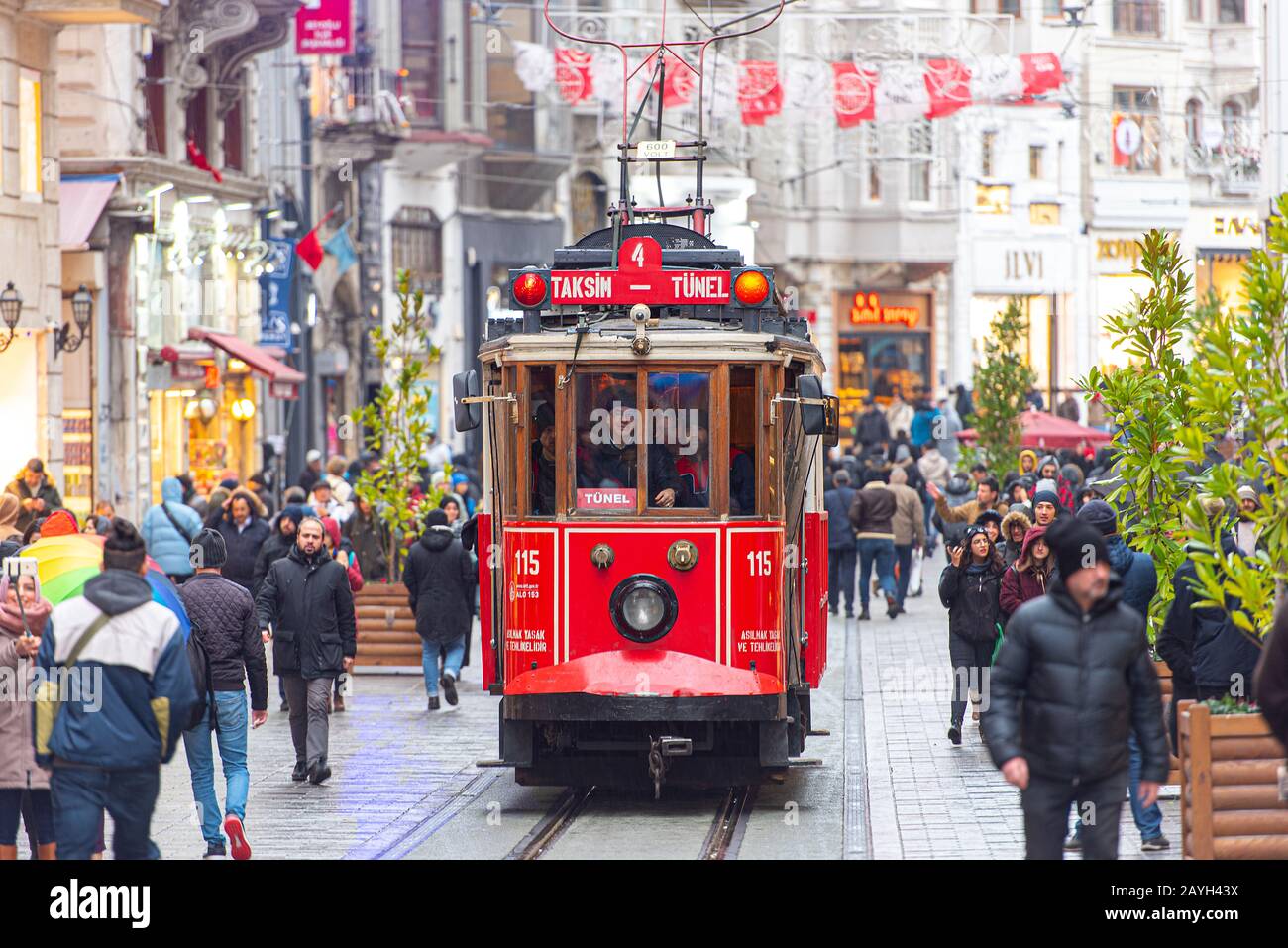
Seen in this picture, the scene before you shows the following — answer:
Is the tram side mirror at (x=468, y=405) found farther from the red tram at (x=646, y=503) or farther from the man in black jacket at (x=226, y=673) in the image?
the man in black jacket at (x=226, y=673)

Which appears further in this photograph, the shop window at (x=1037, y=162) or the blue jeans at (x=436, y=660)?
the shop window at (x=1037, y=162)

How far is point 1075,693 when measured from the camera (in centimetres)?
838

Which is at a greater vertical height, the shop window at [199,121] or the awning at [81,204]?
the shop window at [199,121]

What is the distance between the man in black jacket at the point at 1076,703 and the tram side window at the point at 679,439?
4674mm

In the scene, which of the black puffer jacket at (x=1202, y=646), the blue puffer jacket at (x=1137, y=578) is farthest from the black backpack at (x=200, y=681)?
the blue puffer jacket at (x=1137, y=578)

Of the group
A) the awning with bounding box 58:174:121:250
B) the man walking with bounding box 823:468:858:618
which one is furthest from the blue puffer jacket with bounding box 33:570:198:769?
the awning with bounding box 58:174:121:250

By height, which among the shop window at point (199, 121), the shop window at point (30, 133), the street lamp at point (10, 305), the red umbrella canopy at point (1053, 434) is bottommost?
the red umbrella canopy at point (1053, 434)

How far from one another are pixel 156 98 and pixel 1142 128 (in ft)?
96.5

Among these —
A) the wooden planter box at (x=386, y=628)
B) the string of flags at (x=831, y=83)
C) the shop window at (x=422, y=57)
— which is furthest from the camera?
the shop window at (x=422, y=57)

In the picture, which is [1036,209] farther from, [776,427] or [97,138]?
[776,427]

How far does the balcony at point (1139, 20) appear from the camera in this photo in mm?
54594

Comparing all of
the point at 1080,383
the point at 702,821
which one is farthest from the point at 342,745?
the point at 1080,383

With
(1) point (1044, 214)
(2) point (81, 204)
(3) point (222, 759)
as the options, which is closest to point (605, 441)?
(3) point (222, 759)
